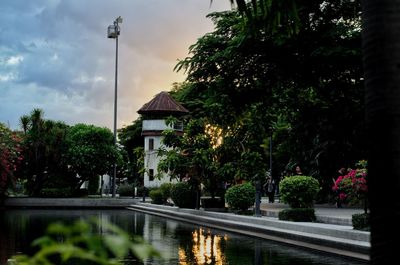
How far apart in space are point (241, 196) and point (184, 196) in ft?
22.4

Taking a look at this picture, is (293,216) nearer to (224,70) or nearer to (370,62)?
(224,70)

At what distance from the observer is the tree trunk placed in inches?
143

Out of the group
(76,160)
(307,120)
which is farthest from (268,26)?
(76,160)

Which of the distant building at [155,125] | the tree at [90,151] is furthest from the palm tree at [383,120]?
the distant building at [155,125]

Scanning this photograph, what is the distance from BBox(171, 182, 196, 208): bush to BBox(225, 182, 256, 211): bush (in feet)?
19.5

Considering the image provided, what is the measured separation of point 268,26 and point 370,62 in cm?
376

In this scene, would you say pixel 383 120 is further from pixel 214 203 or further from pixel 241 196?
pixel 214 203

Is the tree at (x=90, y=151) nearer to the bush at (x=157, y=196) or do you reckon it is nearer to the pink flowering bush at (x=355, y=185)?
the bush at (x=157, y=196)

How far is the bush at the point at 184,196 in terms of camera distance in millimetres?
32219

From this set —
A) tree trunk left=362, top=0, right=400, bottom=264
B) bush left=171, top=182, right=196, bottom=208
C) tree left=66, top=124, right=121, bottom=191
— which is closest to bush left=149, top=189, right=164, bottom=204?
bush left=171, top=182, right=196, bottom=208

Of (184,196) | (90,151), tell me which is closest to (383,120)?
(184,196)

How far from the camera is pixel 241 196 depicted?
1032 inches

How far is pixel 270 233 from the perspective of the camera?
1922 centimetres

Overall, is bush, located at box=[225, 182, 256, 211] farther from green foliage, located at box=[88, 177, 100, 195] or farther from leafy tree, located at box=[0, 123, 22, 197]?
green foliage, located at box=[88, 177, 100, 195]
